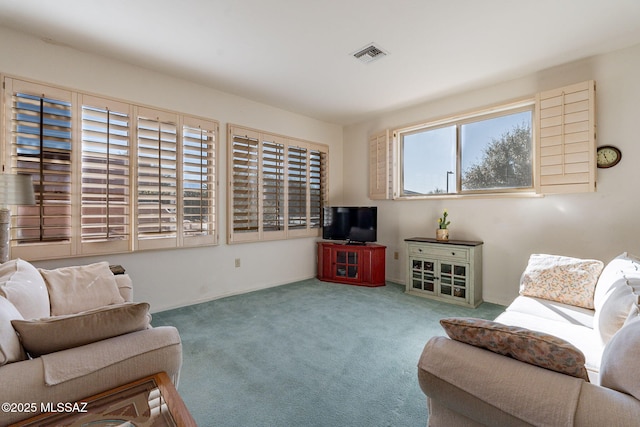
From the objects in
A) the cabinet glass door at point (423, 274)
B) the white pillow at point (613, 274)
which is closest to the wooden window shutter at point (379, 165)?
the cabinet glass door at point (423, 274)

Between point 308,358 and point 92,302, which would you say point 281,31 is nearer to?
point 92,302

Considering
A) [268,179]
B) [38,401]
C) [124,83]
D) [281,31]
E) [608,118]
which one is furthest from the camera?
[268,179]

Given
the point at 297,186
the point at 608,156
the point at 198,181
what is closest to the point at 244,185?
the point at 198,181

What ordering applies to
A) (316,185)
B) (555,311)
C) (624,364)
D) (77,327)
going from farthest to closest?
(316,185) → (555,311) → (77,327) → (624,364)

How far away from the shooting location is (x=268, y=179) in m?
4.12

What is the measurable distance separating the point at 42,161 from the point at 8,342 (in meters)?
2.19

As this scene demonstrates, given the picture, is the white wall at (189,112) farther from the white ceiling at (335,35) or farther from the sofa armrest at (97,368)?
the sofa armrest at (97,368)

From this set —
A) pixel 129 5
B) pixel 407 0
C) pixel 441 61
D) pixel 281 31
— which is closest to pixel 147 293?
pixel 129 5

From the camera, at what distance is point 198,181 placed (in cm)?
344

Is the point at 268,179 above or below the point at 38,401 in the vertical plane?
above

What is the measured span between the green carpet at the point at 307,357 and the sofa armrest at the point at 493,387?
2.25 ft

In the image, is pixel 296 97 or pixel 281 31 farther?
pixel 296 97

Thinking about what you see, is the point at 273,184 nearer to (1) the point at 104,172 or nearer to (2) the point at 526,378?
(1) the point at 104,172

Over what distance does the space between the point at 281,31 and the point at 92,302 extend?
8.17 feet
